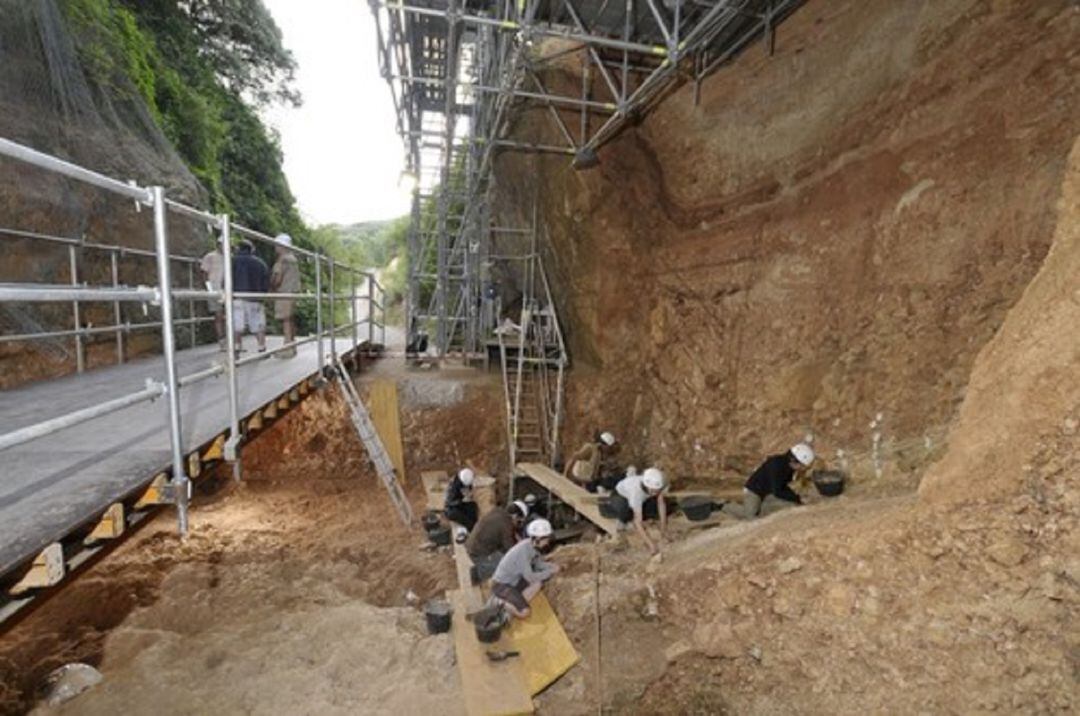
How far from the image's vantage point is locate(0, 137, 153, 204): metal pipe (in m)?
1.82

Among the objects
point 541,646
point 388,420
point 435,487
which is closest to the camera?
point 541,646

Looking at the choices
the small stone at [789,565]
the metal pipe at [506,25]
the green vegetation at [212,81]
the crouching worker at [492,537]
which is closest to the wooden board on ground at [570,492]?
the crouching worker at [492,537]

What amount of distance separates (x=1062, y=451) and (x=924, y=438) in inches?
79.0

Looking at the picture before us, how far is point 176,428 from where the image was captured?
270 cm

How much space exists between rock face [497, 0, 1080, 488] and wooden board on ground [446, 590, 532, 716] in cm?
412

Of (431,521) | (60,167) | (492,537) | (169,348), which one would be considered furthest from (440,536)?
(60,167)

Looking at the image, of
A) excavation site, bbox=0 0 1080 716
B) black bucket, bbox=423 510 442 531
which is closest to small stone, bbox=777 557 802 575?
excavation site, bbox=0 0 1080 716

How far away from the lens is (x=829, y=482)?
6.09 meters

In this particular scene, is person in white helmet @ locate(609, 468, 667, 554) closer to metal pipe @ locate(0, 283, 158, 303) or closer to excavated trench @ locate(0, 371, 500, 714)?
excavated trench @ locate(0, 371, 500, 714)

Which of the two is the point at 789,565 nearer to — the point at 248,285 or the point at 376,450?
the point at 376,450

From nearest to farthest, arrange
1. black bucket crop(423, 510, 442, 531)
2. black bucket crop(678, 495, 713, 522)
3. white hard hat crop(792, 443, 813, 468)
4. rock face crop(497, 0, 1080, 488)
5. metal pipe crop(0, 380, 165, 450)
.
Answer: metal pipe crop(0, 380, 165, 450)
rock face crop(497, 0, 1080, 488)
white hard hat crop(792, 443, 813, 468)
black bucket crop(678, 495, 713, 522)
black bucket crop(423, 510, 442, 531)

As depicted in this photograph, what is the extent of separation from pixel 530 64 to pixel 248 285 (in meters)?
4.90

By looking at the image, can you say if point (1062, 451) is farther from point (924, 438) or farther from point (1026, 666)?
point (924, 438)

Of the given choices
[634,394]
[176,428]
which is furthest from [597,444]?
[176,428]
